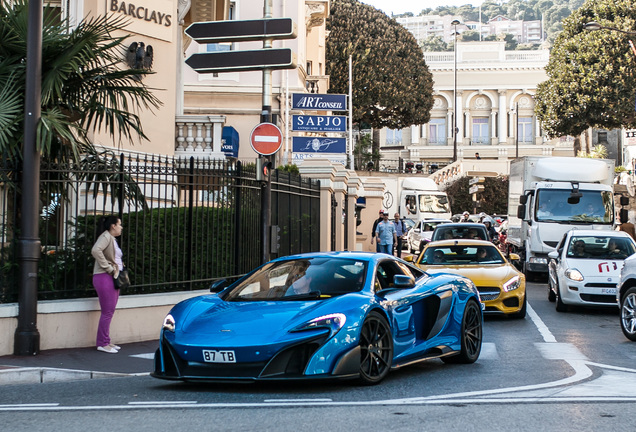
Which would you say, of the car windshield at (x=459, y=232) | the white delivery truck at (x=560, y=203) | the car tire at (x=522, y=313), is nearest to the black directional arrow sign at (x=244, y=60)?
the car tire at (x=522, y=313)

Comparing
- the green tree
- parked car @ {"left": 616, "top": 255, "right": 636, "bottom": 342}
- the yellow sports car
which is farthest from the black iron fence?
parked car @ {"left": 616, "top": 255, "right": 636, "bottom": 342}

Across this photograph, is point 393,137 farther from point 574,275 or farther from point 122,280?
point 122,280

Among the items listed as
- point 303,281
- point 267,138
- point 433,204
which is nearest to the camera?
point 303,281

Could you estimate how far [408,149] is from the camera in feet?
295

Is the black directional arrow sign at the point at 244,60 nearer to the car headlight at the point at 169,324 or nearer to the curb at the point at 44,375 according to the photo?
the curb at the point at 44,375

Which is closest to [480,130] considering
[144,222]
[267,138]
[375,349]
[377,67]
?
[377,67]

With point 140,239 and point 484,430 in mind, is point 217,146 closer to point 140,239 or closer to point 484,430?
point 140,239

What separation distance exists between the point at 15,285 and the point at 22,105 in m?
2.17

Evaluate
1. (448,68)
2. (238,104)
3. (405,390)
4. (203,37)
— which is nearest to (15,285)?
(405,390)

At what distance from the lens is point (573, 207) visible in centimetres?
2614

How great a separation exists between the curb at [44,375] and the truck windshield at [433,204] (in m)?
39.6

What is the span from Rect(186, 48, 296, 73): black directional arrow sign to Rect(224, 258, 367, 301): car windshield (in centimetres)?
595

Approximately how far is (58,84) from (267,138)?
14.4ft

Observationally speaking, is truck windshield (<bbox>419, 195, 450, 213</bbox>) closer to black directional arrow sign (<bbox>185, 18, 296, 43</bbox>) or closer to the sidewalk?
black directional arrow sign (<bbox>185, 18, 296, 43</bbox>)
